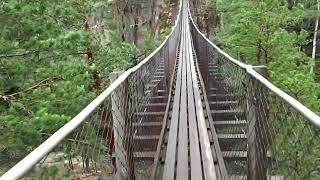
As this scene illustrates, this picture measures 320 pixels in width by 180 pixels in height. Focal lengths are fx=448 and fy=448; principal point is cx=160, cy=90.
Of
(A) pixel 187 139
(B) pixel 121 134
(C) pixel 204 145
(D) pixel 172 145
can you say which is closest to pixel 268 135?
(B) pixel 121 134

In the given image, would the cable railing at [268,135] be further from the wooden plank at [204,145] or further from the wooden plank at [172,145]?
the wooden plank at [172,145]

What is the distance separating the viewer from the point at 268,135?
2.75 metres

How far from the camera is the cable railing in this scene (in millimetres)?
1826

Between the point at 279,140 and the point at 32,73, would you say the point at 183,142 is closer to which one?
the point at 279,140

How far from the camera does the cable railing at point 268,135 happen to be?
1.83 meters

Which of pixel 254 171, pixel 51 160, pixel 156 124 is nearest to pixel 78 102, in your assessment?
pixel 156 124

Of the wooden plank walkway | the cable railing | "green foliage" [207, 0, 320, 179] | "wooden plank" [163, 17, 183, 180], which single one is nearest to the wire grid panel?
the cable railing

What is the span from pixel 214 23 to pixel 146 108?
25.7 m

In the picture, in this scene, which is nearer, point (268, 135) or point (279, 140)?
point (279, 140)

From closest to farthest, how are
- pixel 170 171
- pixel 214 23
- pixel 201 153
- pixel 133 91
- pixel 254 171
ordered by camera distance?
pixel 254 171, pixel 133 91, pixel 170 171, pixel 201 153, pixel 214 23

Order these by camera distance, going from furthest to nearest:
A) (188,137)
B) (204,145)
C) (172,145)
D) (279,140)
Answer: (188,137)
(172,145)
(204,145)
(279,140)

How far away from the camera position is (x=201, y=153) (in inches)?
159

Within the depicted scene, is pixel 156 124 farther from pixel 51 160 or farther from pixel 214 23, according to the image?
pixel 214 23

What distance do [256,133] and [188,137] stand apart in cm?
159
